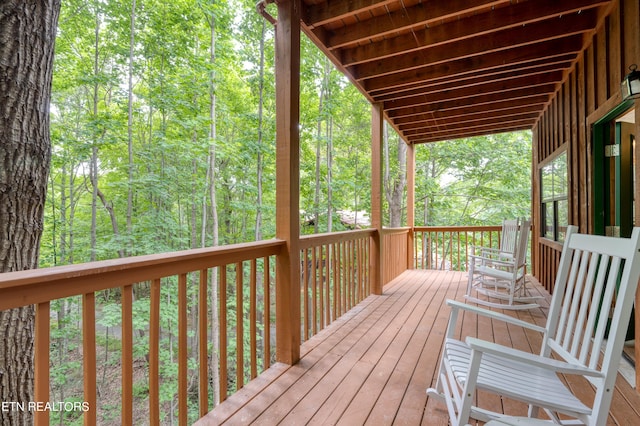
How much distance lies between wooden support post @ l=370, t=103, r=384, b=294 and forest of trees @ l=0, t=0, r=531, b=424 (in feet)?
11.9

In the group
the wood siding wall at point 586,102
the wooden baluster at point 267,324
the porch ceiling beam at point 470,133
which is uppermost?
the porch ceiling beam at point 470,133

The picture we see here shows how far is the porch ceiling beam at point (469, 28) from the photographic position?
8.01 ft

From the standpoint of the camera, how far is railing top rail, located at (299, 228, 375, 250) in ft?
8.70

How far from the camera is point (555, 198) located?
4047 mm

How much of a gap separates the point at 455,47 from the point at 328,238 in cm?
229

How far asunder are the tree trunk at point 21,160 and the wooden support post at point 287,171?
1407 mm

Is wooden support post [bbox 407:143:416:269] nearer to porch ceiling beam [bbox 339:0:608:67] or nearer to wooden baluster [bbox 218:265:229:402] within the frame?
porch ceiling beam [bbox 339:0:608:67]

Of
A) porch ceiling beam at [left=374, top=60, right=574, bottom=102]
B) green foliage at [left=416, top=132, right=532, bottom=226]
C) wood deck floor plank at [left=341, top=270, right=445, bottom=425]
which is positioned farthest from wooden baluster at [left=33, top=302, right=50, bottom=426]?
green foliage at [left=416, top=132, right=532, bottom=226]

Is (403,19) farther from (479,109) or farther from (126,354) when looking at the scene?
(126,354)

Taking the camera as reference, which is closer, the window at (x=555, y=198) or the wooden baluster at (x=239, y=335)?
the wooden baluster at (x=239, y=335)

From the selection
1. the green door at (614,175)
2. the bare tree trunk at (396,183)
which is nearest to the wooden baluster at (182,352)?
the green door at (614,175)

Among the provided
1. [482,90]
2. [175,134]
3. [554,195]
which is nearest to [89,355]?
[482,90]

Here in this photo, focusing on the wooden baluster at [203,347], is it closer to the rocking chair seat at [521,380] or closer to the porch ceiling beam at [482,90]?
the rocking chair seat at [521,380]

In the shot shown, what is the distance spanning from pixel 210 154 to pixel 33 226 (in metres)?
5.54
